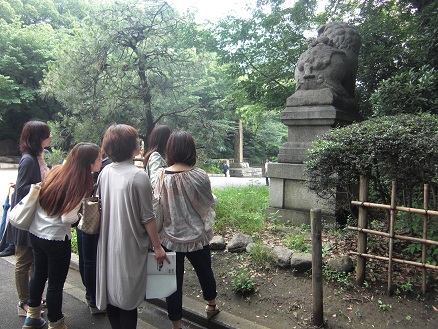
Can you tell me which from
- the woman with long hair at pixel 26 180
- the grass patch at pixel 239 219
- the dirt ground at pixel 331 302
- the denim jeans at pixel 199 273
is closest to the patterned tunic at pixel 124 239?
the denim jeans at pixel 199 273

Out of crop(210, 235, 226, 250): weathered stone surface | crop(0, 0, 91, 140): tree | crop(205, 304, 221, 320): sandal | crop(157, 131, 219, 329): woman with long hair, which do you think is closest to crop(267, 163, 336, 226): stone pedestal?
crop(210, 235, 226, 250): weathered stone surface

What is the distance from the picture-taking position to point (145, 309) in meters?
3.46

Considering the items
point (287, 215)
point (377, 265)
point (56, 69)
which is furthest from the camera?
point (56, 69)

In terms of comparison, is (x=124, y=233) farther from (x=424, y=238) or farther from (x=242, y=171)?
(x=242, y=171)

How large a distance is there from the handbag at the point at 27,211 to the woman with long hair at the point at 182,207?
1004mm

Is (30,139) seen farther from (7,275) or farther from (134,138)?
(7,275)

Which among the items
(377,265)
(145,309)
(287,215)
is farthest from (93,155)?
(287,215)

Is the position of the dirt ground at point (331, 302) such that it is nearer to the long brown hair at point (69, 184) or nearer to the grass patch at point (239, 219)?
the grass patch at point (239, 219)

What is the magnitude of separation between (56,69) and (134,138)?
515 cm

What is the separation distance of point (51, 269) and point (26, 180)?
33.5 inches

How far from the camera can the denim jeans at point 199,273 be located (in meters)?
2.68

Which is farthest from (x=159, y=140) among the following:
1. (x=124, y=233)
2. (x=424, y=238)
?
(x=424, y=238)

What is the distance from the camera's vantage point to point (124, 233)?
224 cm

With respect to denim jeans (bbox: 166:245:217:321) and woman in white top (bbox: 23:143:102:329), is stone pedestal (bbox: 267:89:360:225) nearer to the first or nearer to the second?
denim jeans (bbox: 166:245:217:321)
